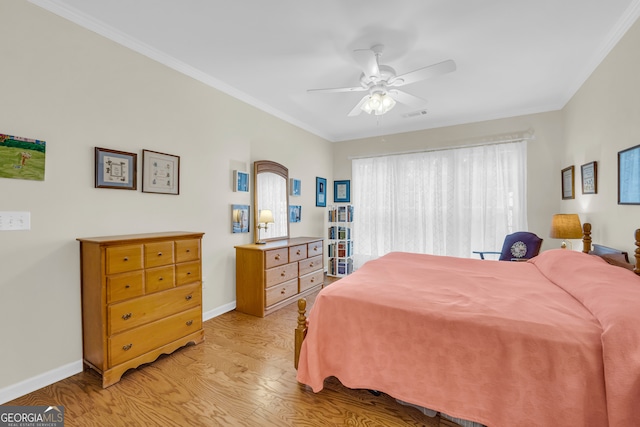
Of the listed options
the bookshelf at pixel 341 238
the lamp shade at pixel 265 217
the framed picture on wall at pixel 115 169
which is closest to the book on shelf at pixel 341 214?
the bookshelf at pixel 341 238

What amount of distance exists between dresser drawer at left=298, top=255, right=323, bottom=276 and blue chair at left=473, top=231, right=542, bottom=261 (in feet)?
8.36

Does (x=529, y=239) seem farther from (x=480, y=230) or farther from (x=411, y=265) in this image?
(x=411, y=265)

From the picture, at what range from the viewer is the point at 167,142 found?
9.01ft

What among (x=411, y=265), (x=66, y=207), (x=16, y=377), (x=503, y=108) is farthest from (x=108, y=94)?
(x=503, y=108)

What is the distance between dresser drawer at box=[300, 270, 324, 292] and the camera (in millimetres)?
3971

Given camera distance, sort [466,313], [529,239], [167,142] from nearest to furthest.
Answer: [466,313]
[167,142]
[529,239]

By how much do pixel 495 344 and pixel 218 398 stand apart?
1.74 m

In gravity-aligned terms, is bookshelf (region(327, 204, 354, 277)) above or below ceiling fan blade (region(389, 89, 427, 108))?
below

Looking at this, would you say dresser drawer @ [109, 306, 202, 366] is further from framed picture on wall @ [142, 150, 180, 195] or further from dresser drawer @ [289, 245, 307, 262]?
dresser drawer @ [289, 245, 307, 262]

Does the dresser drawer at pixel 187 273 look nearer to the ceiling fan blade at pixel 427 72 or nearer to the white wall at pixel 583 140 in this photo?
the ceiling fan blade at pixel 427 72

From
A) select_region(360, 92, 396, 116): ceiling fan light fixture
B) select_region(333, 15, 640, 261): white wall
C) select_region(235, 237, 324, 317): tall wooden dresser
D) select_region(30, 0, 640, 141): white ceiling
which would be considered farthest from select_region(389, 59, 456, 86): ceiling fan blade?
select_region(235, 237, 324, 317): tall wooden dresser

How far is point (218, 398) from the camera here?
6.10ft

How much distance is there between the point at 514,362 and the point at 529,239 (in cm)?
279

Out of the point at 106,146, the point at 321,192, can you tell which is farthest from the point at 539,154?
the point at 106,146
